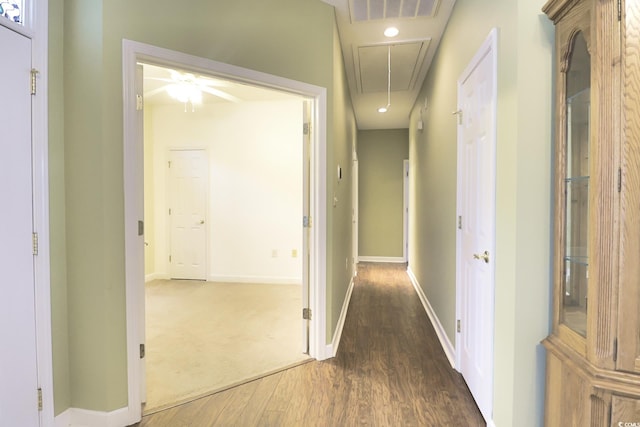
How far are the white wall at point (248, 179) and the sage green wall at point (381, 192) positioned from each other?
238cm

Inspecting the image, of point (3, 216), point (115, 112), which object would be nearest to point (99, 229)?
point (3, 216)

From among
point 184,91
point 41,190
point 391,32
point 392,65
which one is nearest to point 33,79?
point 41,190

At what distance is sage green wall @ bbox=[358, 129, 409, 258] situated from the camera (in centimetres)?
658

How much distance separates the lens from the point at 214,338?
9.16 feet

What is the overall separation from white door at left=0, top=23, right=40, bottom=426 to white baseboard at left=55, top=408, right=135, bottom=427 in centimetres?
21

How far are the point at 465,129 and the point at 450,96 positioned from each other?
571mm

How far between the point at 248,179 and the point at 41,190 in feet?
10.7

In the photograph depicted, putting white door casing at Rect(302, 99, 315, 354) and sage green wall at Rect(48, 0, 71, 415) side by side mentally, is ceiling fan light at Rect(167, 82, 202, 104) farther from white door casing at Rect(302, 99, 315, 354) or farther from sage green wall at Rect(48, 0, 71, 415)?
sage green wall at Rect(48, 0, 71, 415)

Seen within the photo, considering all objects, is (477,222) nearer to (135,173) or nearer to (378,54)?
(135,173)

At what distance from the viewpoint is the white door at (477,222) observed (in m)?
1.64

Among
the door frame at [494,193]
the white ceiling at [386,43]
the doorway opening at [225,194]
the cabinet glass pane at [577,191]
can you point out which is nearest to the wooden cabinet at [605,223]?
the cabinet glass pane at [577,191]

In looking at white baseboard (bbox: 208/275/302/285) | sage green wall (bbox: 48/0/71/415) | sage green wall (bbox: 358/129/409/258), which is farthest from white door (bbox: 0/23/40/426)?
sage green wall (bbox: 358/129/409/258)

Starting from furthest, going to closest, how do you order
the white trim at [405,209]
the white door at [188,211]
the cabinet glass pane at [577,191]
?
the white trim at [405,209], the white door at [188,211], the cabinet glass pane at [577,191]

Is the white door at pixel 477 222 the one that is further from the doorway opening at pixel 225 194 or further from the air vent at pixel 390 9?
the doorway opening at pixel 225 194
